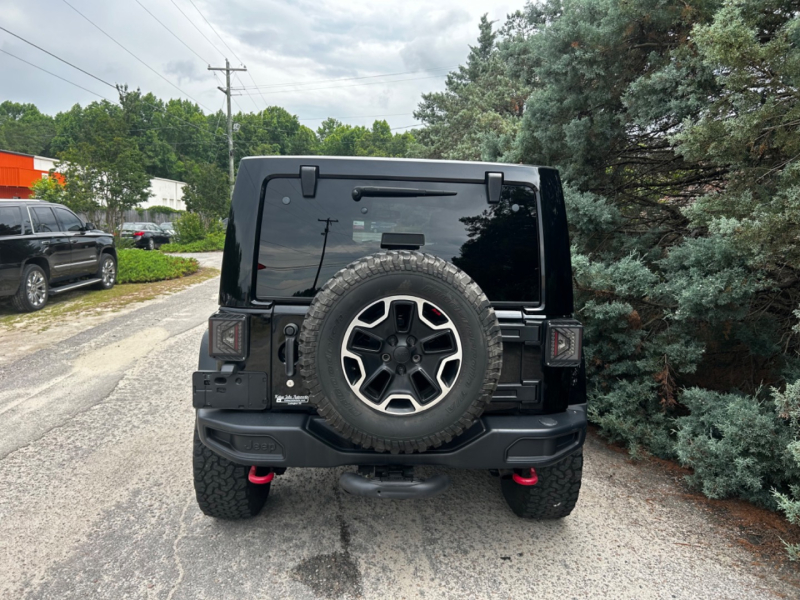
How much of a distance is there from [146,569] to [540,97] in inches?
223

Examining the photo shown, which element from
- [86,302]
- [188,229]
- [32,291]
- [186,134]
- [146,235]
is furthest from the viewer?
[186,134]

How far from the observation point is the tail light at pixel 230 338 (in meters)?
2.51

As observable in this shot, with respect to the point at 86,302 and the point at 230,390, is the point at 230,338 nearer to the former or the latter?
the point at 230,390

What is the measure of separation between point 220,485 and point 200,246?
850 inches

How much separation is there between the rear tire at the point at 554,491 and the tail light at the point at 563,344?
0.57 m

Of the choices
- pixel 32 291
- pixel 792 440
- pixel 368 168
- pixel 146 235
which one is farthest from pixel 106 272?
pixel 146 235

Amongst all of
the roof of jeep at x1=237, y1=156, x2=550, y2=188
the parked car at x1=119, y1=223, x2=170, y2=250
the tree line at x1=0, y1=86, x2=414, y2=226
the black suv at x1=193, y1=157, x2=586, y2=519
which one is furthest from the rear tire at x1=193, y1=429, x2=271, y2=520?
the tree line at x1=0, y1=86, x2=414, y2=226

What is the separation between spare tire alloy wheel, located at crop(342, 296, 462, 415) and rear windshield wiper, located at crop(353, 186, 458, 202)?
658 mm

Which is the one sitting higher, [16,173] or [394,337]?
[16,173]

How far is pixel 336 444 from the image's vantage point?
2508 mm

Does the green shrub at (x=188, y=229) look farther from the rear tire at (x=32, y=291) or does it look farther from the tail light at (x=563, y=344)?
the tail light at (x=563, y=344)

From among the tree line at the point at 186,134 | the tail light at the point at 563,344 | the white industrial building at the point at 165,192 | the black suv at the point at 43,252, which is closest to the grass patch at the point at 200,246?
the black suv at the point at 43,252

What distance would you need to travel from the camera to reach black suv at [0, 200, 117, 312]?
855 centimetres

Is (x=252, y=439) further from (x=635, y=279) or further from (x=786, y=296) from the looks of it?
(x=786, y=296)
